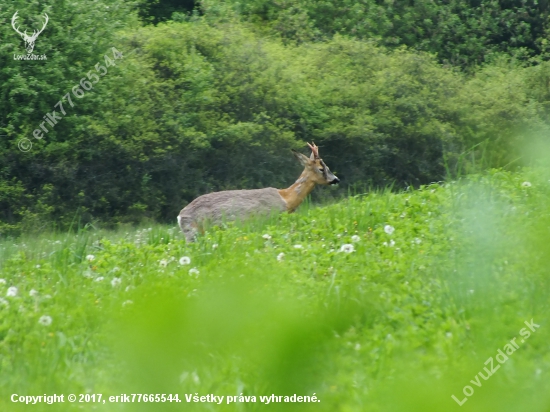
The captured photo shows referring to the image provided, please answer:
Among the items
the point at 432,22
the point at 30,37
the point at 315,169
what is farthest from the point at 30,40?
the point at 432,22

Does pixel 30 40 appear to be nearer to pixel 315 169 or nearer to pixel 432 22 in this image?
pixel 315 169

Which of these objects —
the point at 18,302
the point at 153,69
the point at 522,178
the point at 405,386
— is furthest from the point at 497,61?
the point at 405,386

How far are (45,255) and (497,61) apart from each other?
Result: 67.6 ft

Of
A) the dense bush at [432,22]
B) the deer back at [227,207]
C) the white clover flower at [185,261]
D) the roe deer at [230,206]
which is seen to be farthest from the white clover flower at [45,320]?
the dense bush at [432,22]

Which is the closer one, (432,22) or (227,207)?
(227,207)

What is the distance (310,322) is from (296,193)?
8781mm

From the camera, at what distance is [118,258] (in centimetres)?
828

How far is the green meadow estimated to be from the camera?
4051 millimetres

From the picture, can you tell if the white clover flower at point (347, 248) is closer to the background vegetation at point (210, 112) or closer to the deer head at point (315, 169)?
the deer head at point (315, 169)

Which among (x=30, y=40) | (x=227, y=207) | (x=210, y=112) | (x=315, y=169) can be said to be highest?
(x=227, y=207)

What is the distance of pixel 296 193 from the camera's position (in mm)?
13273

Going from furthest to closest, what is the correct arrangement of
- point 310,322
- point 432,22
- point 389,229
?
point 432,22, point 389,229, point 310,322

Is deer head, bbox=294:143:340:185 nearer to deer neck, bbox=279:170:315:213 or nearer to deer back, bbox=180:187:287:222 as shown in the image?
deer neck, bbox=279:170:315:213

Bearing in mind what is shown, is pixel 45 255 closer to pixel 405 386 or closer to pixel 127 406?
pixel 127 406
